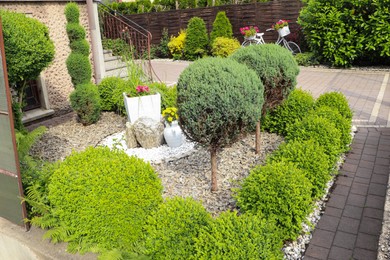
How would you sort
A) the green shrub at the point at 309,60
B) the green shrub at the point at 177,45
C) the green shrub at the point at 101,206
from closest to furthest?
the green shrub at the point at 101,206
the green shrub at the point at 309,60
the green shrub at the point at 177,45

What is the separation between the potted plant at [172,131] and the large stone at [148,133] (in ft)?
0.52

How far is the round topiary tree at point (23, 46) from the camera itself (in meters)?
5.29

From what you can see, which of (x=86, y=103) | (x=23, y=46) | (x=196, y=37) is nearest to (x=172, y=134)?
(x=86, y=103)

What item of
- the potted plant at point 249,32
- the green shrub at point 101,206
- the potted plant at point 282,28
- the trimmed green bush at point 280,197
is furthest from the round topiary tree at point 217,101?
the potted plant at point 249,32

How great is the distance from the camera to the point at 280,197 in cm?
332

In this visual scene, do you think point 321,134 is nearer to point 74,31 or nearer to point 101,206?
point 101,206

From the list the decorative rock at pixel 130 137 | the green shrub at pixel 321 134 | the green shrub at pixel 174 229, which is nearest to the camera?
the green shrub at pixel 174 229

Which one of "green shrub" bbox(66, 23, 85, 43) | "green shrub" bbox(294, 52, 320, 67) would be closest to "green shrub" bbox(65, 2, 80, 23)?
"green shrub" bbox(66, 23, 85, 43)

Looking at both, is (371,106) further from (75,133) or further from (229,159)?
(75,133)

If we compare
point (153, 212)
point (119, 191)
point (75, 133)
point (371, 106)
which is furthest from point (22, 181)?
point (371, 106)

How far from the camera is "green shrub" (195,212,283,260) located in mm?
2521

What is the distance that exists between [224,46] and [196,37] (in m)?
1.65

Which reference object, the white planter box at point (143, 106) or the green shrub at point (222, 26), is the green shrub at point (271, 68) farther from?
the green shrub at point (222, 26)

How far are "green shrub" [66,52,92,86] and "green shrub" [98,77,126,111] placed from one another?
0.84 meters
